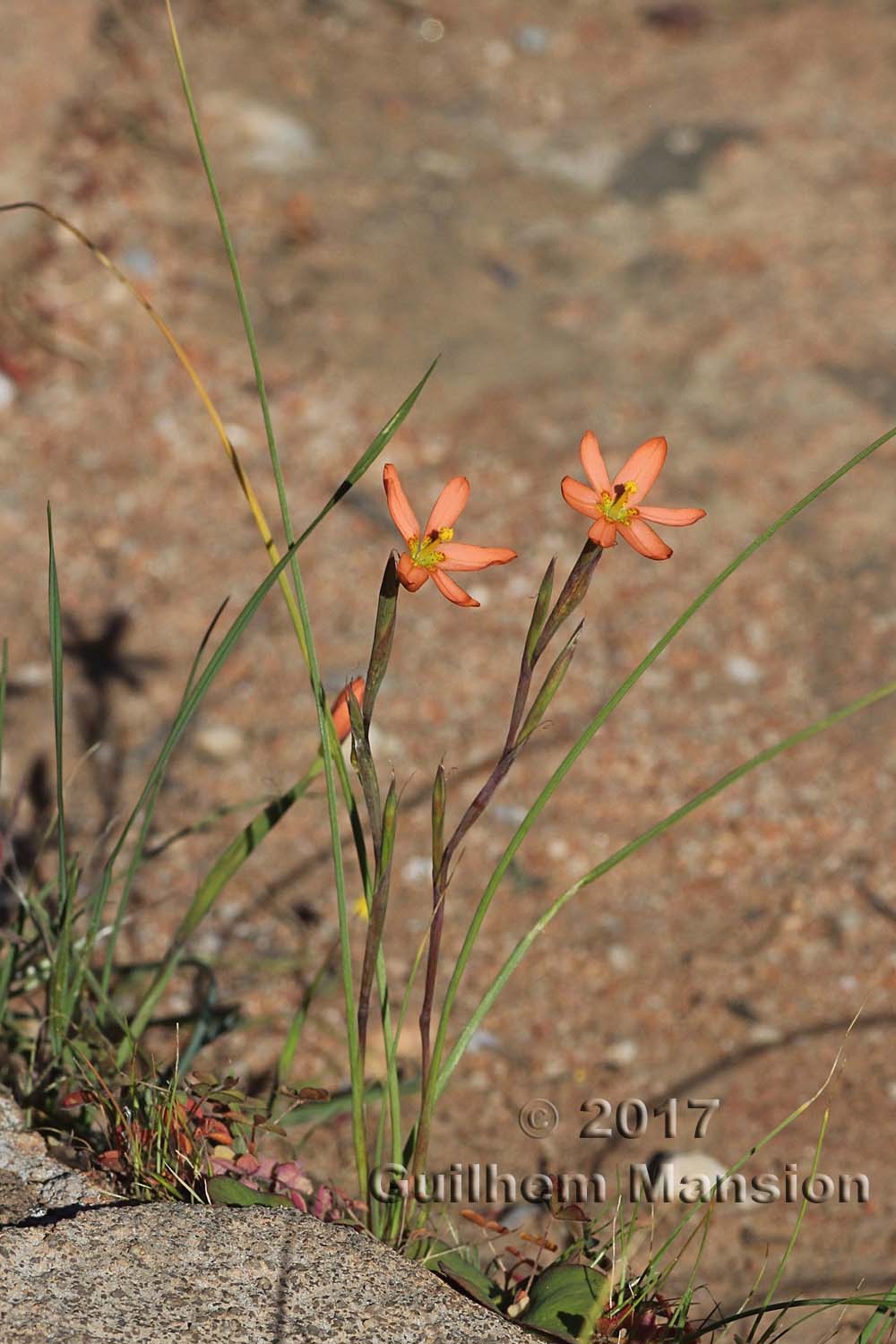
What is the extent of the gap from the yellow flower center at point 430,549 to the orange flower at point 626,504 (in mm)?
99

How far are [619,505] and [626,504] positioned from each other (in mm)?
11

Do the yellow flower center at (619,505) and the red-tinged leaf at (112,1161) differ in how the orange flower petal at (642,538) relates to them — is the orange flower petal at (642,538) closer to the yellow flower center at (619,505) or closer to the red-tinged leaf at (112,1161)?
the yellow flower center at (619,505)

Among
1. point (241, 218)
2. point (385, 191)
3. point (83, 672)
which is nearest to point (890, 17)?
point (385, 191)

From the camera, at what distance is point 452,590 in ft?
3.26

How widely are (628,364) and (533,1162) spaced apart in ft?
6.59

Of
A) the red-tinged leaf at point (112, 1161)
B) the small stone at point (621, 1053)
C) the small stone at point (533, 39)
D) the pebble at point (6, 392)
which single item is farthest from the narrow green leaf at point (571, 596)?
the small stone at point (533, 39)

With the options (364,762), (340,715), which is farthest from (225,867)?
(364,762)

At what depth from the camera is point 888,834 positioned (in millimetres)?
2391

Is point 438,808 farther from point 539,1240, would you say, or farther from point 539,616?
point 539,1240

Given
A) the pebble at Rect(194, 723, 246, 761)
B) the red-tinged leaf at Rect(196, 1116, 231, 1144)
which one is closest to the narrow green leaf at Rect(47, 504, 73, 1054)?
the red-tinged leaf at Rect(196, 1116, 231, 1144)

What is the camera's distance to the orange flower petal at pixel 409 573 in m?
1.01

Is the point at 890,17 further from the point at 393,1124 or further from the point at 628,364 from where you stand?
the point at 393,1124

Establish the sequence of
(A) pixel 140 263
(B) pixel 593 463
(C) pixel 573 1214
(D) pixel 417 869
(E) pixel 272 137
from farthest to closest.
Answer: (E) pixel 272 137
(A) pixel 140 263
(D) pixel 417 869
(C) pixel 573 1214
(B) pixel 593 463

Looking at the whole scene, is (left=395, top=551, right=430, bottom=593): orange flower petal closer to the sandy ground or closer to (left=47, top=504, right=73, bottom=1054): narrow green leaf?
(left=47, top=504, right=73, bottom=1054): narrow green leaf
